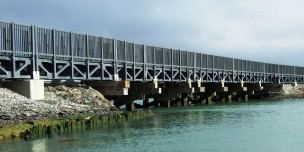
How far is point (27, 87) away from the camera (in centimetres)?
3959

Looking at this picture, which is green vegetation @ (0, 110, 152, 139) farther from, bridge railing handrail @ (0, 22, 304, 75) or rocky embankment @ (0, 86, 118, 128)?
bridge railing handrail @ (0, 22, 304, 75)

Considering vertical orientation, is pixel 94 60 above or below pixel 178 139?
above

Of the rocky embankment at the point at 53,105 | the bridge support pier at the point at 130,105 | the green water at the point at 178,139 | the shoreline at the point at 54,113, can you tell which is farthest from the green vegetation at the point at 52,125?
the bridge support pier at the point at 130,105

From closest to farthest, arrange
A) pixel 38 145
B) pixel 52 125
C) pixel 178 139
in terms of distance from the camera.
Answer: pixel 38 145 < pixel 178 139 < pixel 52 125

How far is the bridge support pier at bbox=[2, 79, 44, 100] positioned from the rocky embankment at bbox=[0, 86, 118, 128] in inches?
33.1

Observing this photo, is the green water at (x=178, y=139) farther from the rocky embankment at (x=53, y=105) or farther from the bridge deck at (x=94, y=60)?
the bridge deck at (x=94, y=60)

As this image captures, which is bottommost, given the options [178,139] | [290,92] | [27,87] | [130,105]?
[178,139]

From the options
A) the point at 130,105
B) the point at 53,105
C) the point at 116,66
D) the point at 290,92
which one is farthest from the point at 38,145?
the point at 290,92

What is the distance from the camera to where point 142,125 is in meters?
41.4

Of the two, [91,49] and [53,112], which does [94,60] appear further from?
[53,112]

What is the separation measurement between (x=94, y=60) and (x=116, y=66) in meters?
4.22

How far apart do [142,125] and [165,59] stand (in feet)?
105

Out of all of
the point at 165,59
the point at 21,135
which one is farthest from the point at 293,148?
the point at 165,59

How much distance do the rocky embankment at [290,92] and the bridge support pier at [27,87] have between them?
83.9 m
